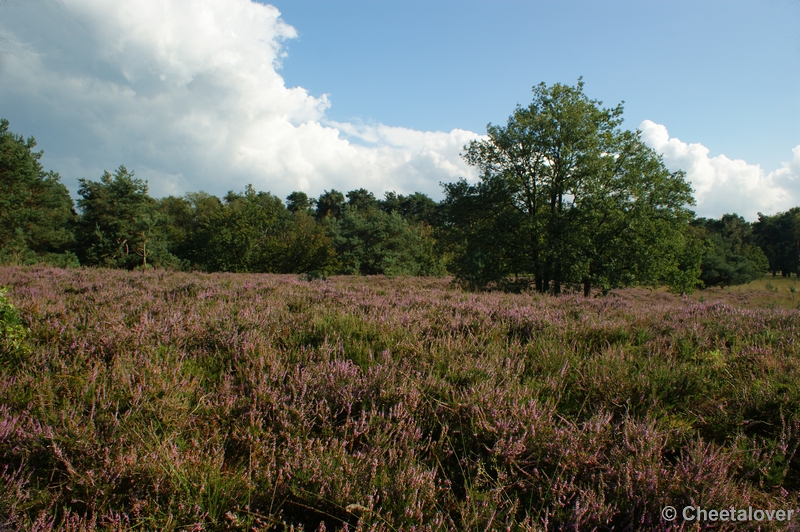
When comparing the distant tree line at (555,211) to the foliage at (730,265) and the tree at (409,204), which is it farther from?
the tree at (409,204)

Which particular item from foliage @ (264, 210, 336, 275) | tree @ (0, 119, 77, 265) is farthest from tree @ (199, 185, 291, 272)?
tree @ (0, 119, 77, 265)

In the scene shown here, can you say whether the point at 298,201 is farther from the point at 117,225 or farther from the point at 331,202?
the point at 117,225

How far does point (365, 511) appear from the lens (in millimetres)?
1477

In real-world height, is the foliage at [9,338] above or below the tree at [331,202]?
below

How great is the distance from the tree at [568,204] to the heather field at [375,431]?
653 inches

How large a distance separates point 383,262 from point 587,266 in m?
26.4

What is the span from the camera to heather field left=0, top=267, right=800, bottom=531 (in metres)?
1.54

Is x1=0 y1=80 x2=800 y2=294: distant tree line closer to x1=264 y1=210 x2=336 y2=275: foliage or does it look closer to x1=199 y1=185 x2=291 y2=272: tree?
x1=199 y1=185 x2=291 y2=272: tree

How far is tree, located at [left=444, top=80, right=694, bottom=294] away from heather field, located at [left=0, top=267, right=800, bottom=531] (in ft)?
54.4

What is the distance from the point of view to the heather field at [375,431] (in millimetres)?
1542

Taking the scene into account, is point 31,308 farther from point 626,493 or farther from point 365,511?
point 626,493

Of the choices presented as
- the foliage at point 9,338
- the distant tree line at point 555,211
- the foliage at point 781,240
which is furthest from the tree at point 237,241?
the foliage at point 781,240

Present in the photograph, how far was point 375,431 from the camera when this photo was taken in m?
2.10

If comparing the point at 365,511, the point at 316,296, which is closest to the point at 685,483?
the point at 365,511
